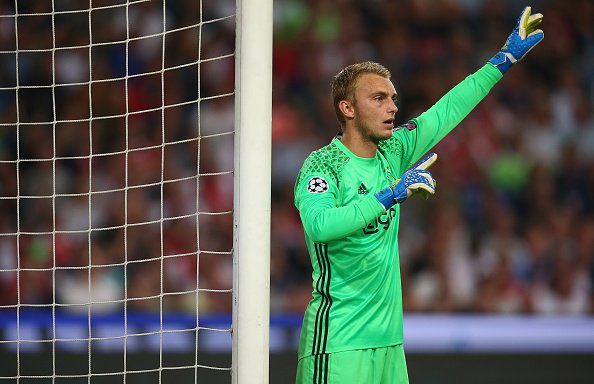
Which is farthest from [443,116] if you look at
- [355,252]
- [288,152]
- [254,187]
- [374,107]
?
[288,152]

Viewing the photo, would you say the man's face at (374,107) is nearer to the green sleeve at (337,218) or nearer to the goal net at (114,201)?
the green sleeve at (337,218)

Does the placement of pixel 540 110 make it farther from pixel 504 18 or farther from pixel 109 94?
pixel 109 94

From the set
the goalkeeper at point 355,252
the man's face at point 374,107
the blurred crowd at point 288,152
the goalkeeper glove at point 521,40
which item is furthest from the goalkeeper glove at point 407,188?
the blurred crowd at point 288,152

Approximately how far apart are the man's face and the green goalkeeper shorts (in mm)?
704

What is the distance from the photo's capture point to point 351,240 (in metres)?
3.06

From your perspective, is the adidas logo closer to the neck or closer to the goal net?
the neck

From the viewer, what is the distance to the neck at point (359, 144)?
126 inches

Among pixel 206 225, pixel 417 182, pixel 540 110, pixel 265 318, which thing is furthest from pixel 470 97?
pixel 540 110

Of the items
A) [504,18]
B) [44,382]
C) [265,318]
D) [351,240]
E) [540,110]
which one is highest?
[504,18]

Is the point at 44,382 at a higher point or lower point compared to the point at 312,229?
lower

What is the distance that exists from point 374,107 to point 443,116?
1.25 feet

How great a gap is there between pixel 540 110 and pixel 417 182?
4.46 m

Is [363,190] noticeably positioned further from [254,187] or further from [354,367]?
[354,367]

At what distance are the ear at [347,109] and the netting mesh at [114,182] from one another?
291 centimetres
